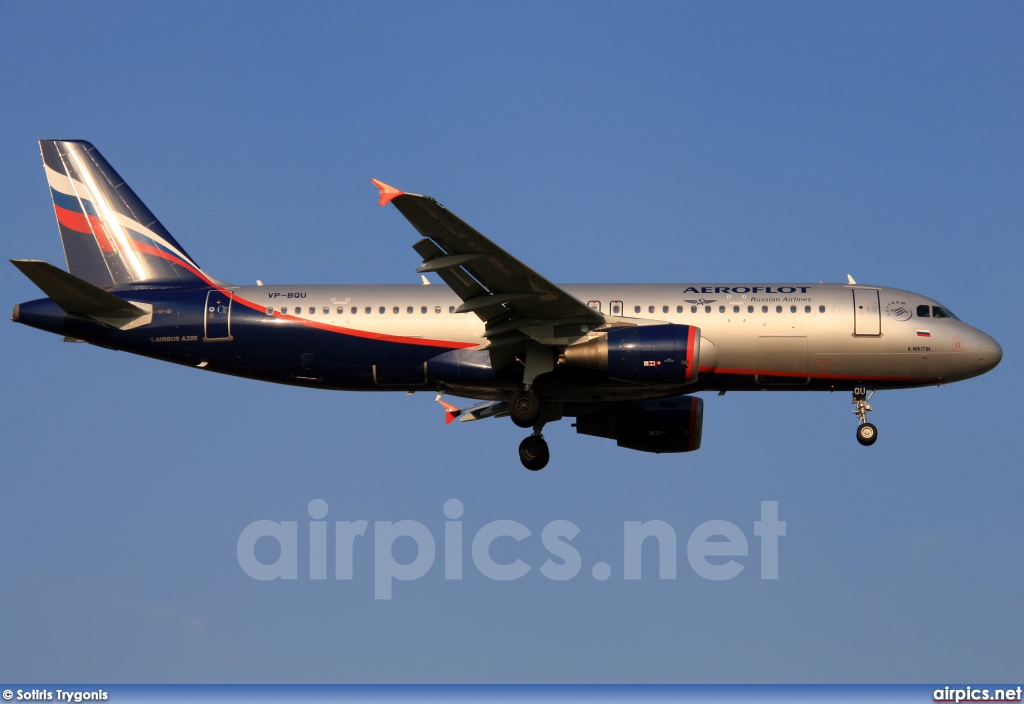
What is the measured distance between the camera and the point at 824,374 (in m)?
39.7

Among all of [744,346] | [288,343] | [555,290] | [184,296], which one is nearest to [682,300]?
[744,346]

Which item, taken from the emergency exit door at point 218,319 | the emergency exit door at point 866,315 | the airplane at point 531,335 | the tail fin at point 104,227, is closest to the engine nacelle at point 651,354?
the airplane at point 531,335

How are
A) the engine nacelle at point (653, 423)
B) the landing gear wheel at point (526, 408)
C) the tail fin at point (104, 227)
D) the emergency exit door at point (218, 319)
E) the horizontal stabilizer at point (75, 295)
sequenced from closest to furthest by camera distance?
the horizontal stabilizer at point (75, 295) < the landing gear wheel at point (526, 408) < the emergency exit door at point (218, 319) < the tail fin at point (104, 227) < the engine nacelle at point (653, 423)

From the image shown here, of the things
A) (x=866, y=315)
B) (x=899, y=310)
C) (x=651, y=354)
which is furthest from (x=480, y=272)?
(x=899, y=310)

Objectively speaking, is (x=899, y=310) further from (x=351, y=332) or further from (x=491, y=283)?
(x=351, y=332)

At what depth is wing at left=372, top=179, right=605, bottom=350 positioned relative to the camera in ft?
110

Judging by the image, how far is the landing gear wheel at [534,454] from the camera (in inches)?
1647

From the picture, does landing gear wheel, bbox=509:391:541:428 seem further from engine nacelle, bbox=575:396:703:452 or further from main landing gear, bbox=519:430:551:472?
engine nacelle, bbox=575:396:703:452

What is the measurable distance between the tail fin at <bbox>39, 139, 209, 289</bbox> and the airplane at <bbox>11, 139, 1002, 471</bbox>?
750mm

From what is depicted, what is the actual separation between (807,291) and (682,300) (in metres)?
3.68

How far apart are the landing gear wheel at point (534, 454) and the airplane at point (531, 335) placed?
43mm

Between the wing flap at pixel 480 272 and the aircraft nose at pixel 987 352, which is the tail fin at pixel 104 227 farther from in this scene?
the aircraft nose at pixel 987 352

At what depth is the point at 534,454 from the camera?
41844 millimetres

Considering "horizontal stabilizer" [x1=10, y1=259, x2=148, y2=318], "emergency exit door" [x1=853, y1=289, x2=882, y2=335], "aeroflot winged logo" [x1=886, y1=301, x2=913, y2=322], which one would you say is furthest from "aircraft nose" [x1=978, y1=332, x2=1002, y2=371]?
"horizontal stabilizer" [x1=10, y1=259, x2=148, y2=318]
